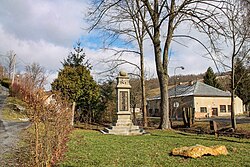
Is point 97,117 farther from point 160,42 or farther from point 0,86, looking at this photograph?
point 0,86

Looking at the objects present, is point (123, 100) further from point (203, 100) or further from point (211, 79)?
point (211, 79)

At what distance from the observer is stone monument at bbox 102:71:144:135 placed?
15070 millimetres

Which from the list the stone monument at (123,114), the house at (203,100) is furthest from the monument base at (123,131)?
the house at (203,100)

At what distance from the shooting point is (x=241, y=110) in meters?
49.5

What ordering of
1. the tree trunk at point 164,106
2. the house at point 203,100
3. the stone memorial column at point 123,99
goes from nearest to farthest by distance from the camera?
the stone memorial column at point 123,99
the tree trunk at point 164,106
the house at point 203,100

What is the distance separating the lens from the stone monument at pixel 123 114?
49.4 ft

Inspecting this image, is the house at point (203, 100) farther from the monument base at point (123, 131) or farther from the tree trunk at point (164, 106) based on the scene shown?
the monument base at point (123, 131)

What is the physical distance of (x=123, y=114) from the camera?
16.2m

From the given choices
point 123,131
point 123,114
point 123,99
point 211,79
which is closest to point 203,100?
point 211,79

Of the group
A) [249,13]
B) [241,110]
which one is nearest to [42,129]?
[249,13]

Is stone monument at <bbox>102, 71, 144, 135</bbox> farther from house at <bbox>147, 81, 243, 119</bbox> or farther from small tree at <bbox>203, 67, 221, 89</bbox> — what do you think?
small tree at <bbox>203, 67, 221, 89</bbox>

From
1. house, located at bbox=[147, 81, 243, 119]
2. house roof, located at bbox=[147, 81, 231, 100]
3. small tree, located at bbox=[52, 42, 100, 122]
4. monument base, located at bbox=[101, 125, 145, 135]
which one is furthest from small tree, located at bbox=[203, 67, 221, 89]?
monument base, located at bbox=[101, 125, 145, 135]

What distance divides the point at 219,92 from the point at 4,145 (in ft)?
140

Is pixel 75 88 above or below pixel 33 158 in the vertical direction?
above
